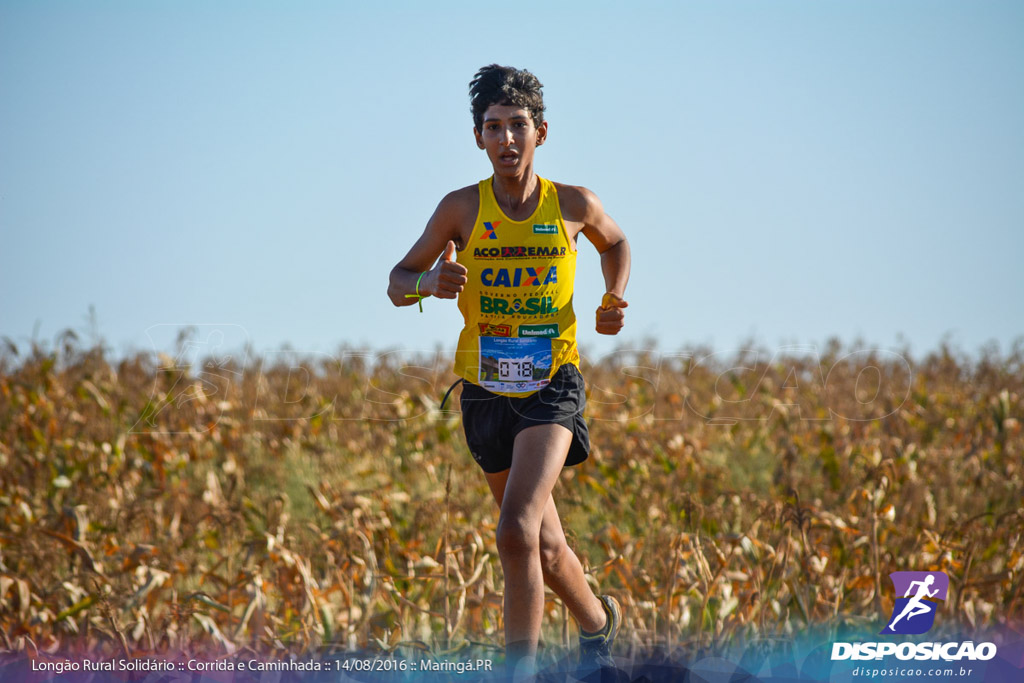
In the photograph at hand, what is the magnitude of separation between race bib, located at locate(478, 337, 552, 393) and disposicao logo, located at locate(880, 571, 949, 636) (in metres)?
2.09

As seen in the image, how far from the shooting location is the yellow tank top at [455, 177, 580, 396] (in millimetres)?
3914

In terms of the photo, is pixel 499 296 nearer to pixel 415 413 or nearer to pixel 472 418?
pixel 472 418

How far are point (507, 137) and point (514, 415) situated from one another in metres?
1.02

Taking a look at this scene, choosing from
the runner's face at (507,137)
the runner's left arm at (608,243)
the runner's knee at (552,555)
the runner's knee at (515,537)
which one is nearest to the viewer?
the runner's knee at (515,537)

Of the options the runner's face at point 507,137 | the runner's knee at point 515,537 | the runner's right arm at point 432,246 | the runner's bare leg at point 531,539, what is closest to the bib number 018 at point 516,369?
the runner's bare leg at point 531,539

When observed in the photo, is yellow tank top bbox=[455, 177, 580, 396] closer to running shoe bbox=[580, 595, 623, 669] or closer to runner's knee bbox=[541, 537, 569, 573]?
runner's knee bbox=[541, 537, 569, 573]

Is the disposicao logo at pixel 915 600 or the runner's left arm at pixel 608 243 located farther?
the disposicao logo at pixel 915 600

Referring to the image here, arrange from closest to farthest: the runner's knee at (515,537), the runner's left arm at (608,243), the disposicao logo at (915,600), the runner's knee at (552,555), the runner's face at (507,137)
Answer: the runner's knee at (515,537) → the runner's knee at (552,555) → the runner's face at (507,137) → the runner's left arm at (608,243) → the disposicao logo at (915,600)

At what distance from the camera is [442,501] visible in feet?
20.6

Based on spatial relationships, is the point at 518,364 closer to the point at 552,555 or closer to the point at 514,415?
the point at 514,415

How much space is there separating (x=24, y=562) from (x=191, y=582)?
1.11m

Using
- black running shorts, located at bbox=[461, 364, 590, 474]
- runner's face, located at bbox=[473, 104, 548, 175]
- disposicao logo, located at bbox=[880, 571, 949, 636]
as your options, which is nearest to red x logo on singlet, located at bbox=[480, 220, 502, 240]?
runner's face, located at bbox=[473, 104, 548, 175]

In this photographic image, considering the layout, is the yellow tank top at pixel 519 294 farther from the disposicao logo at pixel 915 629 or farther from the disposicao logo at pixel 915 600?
the disposicao logo at pixel 915 600

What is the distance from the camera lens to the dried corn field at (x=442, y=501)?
194 inches
